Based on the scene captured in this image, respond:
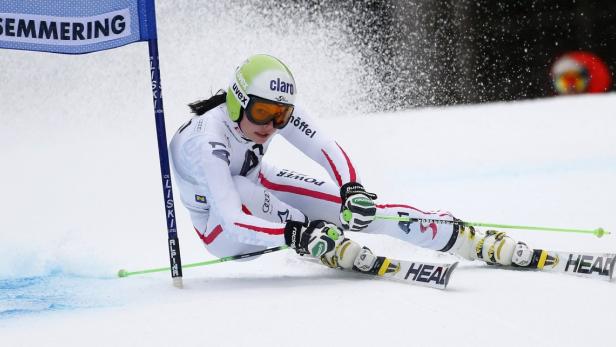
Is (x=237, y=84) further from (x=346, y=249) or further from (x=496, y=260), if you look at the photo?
(x=496, y=260)

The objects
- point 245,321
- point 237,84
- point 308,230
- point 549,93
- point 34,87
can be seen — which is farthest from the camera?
point 549,93

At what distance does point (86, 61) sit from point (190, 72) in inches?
52.1

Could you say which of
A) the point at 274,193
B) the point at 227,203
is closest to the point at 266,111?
the point at 227,203

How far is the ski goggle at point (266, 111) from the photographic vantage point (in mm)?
4254

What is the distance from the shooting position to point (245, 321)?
3412 mm

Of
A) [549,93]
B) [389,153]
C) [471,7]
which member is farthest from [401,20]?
[389,153]

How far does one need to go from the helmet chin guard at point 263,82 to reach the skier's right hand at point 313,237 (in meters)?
0.63

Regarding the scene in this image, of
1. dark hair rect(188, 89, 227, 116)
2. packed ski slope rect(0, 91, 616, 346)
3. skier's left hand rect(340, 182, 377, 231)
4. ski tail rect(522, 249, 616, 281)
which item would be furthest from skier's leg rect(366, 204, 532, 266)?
dark hair rect(188, 89, 227, 116)

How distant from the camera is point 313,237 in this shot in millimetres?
4031

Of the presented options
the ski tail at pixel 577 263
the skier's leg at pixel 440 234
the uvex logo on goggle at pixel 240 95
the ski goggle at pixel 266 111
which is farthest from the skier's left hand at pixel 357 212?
the ski tail at pixel 577 263

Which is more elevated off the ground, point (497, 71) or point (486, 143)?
point (497, 71)

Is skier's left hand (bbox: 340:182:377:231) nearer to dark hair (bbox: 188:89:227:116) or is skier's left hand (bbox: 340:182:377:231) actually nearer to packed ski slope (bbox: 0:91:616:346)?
packed ski slope (bbox: 0:91:616:346)

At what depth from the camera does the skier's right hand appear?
403 centimetres

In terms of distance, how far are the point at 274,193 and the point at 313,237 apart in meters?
0.99
